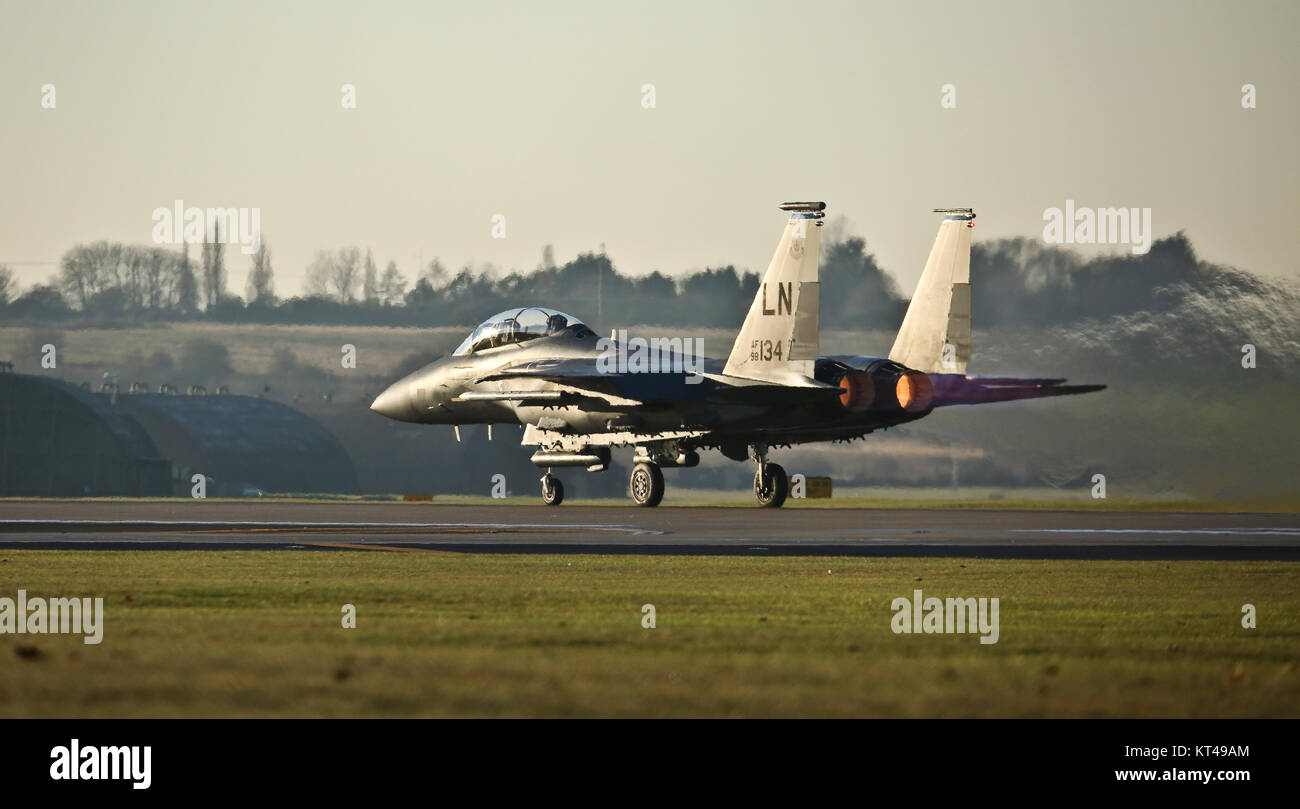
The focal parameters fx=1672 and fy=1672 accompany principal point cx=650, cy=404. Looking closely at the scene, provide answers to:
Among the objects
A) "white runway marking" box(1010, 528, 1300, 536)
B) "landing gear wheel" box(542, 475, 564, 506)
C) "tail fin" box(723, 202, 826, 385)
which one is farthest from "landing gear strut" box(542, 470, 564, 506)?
"white runway marking" box(1010, 528, 1300, 536)

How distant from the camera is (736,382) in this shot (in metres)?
44.5

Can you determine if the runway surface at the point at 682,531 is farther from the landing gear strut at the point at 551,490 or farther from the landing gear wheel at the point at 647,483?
the landing gear strut at the point at 551,490

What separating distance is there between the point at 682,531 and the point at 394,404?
22.4 metres

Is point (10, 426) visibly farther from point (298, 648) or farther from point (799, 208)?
point (298, 648)

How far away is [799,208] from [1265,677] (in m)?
31.5

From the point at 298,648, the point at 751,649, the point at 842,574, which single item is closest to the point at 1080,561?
the point at 842,574

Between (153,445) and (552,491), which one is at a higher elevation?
(153,445)

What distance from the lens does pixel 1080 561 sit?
984 inches

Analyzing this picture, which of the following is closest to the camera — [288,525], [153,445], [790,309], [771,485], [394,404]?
[288,525]

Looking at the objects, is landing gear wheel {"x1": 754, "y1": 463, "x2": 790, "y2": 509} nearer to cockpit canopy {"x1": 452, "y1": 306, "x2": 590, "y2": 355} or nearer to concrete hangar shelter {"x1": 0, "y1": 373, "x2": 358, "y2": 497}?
cockpit canopy {"x1": 452, "y1": 306, "x2": 590, "y2": 355}

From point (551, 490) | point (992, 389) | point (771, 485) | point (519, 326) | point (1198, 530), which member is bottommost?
point (1198, 530)

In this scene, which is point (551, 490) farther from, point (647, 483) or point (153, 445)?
point (153, 445)

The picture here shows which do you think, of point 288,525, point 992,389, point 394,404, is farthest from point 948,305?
point 288,525
